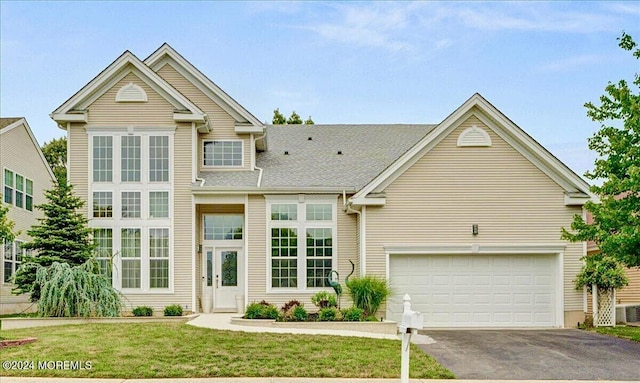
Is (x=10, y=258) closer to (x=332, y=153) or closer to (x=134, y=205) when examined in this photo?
(x=134, y=205)

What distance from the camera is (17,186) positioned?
2830 cm

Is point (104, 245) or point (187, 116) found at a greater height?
point (187, 116)

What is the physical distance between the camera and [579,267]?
2145 cm

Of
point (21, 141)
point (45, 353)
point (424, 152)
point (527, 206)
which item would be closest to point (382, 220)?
point (424, 152)

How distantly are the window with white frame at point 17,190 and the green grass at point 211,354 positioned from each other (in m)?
11.5

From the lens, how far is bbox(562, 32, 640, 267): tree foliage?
16078mm

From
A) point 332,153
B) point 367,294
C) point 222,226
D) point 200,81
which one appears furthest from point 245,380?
point 332,153

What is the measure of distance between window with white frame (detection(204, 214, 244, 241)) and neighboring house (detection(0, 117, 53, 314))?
6.15 metres

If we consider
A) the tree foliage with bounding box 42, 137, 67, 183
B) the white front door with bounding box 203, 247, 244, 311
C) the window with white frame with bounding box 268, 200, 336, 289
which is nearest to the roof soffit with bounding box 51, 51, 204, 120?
the window with white frame with bounding box 268, 200, 336, 289

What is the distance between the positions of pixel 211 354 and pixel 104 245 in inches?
371

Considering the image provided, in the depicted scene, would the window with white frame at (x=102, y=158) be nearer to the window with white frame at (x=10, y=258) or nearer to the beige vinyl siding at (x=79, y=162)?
the beige vinyl siding at (x=79, y=162)

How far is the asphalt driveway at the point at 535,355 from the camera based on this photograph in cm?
1315

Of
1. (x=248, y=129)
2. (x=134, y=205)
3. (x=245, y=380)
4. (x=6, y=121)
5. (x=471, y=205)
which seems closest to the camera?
(x=245, y=380)

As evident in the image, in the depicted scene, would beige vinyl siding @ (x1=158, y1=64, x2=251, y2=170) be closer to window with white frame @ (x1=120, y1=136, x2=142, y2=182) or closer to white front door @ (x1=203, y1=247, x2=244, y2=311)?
window with white frame @ (x1=120, y1=136, x2=142, y2=182)
